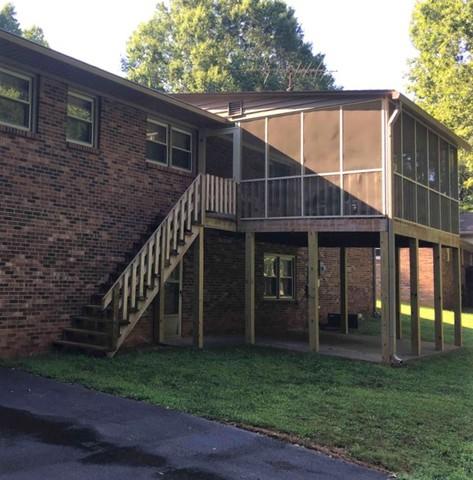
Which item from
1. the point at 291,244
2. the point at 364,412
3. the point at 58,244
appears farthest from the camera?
the point at 291,244

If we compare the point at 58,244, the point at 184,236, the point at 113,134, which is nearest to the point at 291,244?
the point at 184,236

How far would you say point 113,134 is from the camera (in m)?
11.5

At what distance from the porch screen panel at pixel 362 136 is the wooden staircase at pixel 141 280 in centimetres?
298

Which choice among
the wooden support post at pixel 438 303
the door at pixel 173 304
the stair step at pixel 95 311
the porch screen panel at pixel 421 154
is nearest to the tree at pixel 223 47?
the porch screen panel at pixel 421 154

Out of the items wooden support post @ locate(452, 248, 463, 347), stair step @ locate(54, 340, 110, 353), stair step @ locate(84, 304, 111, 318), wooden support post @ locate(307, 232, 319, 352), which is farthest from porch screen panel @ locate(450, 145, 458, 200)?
stair step @ locate(54, 340, 110, 353)

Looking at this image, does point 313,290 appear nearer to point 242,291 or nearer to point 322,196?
point 322,196

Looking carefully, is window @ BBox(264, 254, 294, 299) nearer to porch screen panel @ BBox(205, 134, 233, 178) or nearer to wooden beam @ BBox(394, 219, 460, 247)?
porch screen panel @ BBox(205, 134, 233, 178)

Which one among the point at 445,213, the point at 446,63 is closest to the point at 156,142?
the point at 445,213

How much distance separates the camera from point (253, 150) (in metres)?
Result: 13.9

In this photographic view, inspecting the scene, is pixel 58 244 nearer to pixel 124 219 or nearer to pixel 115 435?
pixel 124 219

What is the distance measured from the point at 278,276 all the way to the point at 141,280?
796 centimetres

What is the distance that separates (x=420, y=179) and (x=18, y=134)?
29.2ft

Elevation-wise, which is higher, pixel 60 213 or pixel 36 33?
pixel 36 33

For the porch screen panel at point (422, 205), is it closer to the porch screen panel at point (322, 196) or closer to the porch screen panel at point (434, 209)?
the porch screen panel at point (434, 209)
